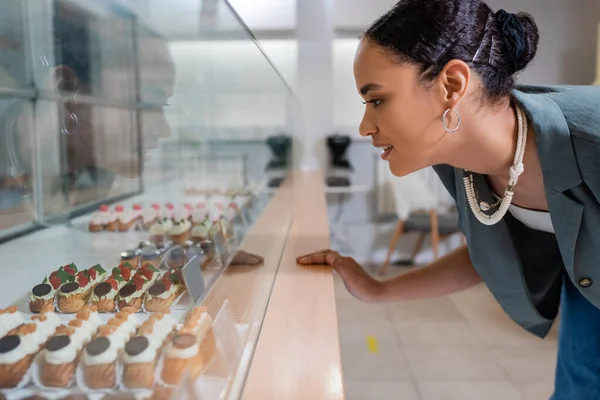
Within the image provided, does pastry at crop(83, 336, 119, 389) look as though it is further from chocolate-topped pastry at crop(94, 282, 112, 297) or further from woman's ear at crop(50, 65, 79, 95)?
woman's ear at crop(50, 65, 79, 95)

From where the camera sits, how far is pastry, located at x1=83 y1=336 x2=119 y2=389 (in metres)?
0.59

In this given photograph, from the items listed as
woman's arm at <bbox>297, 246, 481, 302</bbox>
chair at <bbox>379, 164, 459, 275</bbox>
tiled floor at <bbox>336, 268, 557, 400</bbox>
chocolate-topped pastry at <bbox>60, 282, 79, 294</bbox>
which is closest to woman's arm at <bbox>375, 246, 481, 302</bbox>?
woman's arm at <bbox>297, 246, 481, 302</bbox>

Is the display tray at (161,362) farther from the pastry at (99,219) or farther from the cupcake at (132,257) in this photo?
the pastry at (99,219)

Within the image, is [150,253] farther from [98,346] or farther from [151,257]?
[98,346]

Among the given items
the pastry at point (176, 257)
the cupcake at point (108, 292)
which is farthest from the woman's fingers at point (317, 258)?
the cupcake at point (108, 292)

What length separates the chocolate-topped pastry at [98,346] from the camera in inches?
25.2

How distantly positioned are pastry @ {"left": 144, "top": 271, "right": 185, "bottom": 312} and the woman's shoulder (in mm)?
642

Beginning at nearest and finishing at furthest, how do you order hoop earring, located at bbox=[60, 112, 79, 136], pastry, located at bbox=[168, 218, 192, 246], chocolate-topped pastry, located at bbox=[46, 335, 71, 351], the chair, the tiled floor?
1. chocolate-topped pastry, located at bbox=[46, 335, 71, 351]
2. hoop earring, located at bbox=[60, 112, 79, 136]
3. pastry, located at bbox=[168, 218, 192, 246]
4. the tiled floor
5. the chair

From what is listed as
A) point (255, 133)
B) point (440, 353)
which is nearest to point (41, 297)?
point (255, 133)

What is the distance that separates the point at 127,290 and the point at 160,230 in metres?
0.48

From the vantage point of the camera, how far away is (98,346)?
0.66 metres

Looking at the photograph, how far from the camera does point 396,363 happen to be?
7.48ft

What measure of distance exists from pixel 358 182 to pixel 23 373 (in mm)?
3513

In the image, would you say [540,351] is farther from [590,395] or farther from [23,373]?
[23,373]
